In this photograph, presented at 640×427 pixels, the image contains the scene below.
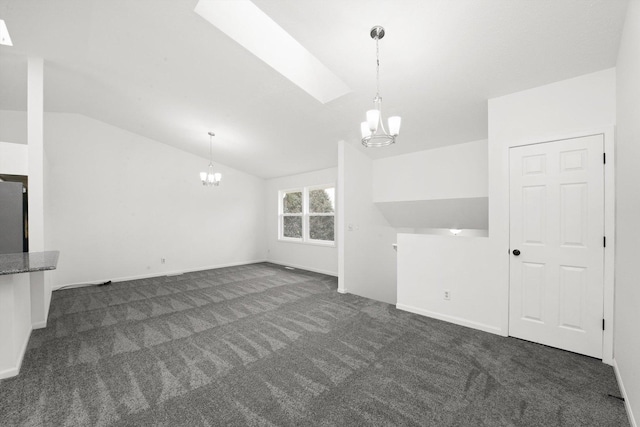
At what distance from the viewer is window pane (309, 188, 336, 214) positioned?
6238 millimetres

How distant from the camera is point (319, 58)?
275cm

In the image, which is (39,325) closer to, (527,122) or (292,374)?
(292,374)

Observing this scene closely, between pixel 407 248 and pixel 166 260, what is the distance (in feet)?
17.2

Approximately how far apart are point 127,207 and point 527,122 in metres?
6.84

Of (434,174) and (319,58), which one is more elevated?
(319,58)

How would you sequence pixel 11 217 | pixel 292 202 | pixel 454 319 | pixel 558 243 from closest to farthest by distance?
pixel 558 243, pixel 11 217, pixel 454 319, pixel 292 202

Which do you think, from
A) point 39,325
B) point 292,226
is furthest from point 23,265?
point 292,226

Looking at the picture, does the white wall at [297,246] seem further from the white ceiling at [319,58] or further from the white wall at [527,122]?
the white wall at [527,122]

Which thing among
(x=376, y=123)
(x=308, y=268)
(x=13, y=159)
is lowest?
(x=308, y=268)

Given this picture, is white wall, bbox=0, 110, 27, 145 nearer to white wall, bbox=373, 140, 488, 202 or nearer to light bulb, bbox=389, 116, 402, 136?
light bulb, bbox=389, 116, 402, 136

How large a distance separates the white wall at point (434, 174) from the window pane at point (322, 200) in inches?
53.6

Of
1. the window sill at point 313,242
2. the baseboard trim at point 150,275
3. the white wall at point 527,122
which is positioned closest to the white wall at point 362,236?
the window sill at point 313,242

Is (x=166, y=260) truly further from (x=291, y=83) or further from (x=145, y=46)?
(x=291, y=83)

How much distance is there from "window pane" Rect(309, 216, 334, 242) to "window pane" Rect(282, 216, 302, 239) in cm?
42
